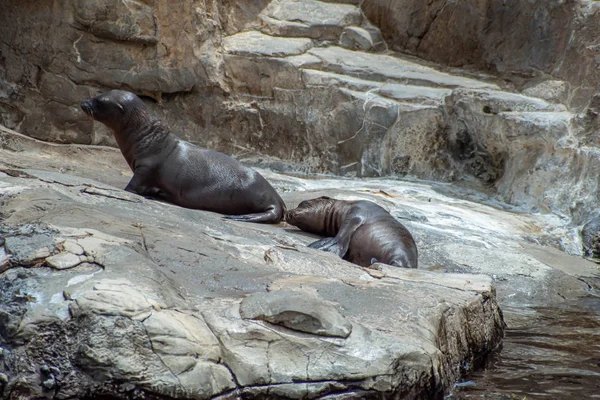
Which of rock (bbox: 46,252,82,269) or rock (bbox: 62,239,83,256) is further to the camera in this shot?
rock (bbox: 62,239,83,256)

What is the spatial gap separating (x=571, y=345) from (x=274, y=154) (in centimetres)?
667

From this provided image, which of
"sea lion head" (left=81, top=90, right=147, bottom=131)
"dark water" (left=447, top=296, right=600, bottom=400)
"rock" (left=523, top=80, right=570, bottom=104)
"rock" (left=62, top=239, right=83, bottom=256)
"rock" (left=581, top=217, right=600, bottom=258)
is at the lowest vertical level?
"dark water" (left=447, top=296, right=600, bottom=400)

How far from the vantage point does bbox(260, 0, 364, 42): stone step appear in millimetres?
12059

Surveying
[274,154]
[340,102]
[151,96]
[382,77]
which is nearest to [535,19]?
[382,77]

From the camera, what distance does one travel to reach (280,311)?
362cm

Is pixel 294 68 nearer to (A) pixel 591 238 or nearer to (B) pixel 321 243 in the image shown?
(A) pixel 591 238

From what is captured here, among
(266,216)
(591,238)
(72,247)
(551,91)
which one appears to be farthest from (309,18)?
(72,247)

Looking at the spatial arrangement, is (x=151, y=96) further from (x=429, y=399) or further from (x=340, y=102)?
(x=429, y=399)

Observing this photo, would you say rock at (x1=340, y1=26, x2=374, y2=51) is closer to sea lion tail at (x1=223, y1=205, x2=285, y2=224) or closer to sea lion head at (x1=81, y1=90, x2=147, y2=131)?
sea lion head at (x1=81, y1=90, x2=147, y2=131)

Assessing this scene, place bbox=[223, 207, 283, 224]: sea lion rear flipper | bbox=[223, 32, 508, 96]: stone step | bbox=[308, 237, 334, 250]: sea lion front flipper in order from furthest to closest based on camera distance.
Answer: bbox=[223, 32, 508, 96]: stone step
bbox=[223, 207, 283, 224]: sea lion rear flipper
bbox=[308, 237, 334, 250]: sea lion front flipper

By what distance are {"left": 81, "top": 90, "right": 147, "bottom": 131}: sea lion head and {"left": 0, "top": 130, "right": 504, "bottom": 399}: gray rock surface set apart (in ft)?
9.35

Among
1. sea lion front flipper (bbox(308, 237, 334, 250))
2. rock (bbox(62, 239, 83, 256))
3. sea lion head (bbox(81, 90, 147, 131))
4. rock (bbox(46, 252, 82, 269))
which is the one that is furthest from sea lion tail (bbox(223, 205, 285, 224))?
rock (bbox(46, 252, 82, 269))

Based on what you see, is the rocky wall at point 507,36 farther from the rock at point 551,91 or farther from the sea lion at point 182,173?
the sea lion at point 182,173

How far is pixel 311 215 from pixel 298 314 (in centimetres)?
375
